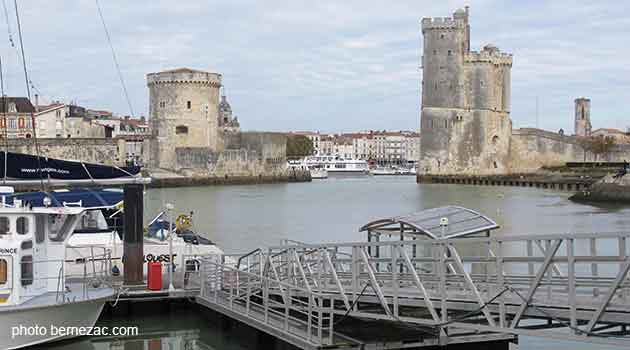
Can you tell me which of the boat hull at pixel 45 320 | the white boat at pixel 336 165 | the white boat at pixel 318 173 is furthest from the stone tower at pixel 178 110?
the boat hull at pixel 45 320

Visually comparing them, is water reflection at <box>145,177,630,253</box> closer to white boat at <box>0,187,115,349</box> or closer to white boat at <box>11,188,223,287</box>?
white boat at <box>11,188,223,287</box>

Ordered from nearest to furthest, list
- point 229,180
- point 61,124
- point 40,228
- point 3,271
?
point 3,271, point 40,228, point 229,180, point 61,124

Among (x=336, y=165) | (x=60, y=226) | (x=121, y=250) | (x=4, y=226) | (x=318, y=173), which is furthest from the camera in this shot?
(x=336, y=165)

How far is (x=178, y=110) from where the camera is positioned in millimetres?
56000

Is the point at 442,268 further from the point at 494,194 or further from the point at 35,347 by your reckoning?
the point at 494,194

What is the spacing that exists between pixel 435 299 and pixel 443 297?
0.41 m

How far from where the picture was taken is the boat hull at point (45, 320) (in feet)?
31.4

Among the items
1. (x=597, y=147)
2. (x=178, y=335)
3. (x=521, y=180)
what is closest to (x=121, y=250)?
(x=178, y=335)

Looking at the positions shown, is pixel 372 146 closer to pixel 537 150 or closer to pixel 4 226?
pixel 537 150

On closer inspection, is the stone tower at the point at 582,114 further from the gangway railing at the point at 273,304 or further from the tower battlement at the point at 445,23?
the gangway railing at the point at 273,304

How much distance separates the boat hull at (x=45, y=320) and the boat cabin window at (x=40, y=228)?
83 cm

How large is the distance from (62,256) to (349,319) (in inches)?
132

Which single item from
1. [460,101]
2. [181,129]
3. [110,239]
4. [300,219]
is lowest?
[300,219]

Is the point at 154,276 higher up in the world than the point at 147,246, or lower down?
lower down
